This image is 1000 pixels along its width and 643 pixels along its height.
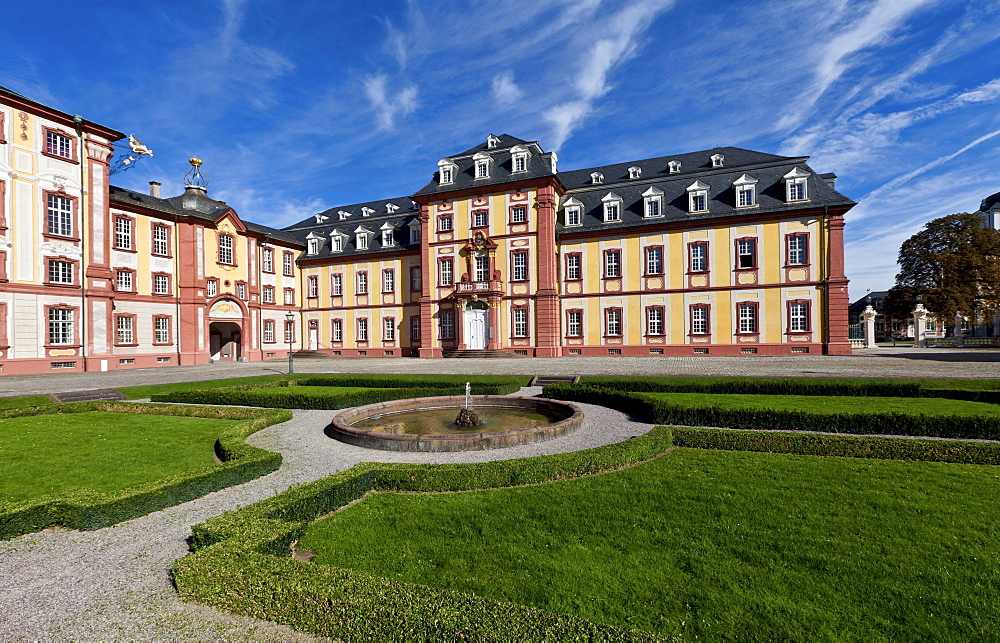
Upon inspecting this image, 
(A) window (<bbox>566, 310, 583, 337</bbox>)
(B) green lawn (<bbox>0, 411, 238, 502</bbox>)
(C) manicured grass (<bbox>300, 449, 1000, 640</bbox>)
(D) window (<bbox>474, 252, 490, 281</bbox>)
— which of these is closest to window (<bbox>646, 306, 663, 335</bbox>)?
(A) window (<bbox>566, 310, 583, 337</bbox>)

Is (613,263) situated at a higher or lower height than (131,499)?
higher

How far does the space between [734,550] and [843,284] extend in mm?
33798

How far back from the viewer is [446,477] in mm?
6812

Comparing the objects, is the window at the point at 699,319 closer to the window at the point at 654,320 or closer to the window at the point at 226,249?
the window at the point at 654,320

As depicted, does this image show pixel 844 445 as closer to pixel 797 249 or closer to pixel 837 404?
pixel 837 404

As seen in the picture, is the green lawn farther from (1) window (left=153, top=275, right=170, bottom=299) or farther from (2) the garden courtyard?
(1) window (left=153, top=275, right=170, bottom=299)

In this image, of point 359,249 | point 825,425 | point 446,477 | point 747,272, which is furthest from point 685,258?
point 446,477

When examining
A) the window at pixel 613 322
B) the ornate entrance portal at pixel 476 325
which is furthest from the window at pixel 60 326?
the window at pixel 613 322

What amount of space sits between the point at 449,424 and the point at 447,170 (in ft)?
104

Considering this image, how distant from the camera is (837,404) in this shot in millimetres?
12086

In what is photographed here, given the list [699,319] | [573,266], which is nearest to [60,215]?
[573,266]

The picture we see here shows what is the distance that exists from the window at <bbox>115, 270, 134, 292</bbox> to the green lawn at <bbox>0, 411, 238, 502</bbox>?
22467mm

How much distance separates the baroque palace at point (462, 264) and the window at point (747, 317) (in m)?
0.15

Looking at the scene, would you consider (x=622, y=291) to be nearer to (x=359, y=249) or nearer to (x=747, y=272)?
(x=747, y=272)
